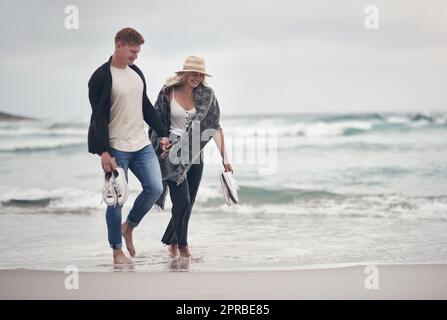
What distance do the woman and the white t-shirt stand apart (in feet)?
0.84

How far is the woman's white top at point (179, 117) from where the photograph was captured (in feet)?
18.1

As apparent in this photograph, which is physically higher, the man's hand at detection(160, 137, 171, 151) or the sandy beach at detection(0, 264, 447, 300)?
the man's hand at detection(160, 137, 171, 151)

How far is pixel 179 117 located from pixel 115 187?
69 cm

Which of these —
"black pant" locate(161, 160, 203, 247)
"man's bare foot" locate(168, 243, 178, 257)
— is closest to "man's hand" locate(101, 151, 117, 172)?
"black pant" locate(161, 160, 203, 247)

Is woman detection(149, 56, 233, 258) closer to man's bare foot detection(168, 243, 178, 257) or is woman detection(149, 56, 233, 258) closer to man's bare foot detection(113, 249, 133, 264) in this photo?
man's bare foot detection(168, 243, 178, 257)

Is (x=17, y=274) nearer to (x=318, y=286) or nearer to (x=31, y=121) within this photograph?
(x=318, y=286)

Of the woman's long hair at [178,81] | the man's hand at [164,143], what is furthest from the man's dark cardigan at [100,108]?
the woman's long hair at [178,81]

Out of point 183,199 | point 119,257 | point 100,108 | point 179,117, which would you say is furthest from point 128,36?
point 119,257

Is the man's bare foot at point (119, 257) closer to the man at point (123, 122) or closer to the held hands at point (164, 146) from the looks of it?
the man at point (123, 122)

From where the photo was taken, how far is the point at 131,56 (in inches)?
207

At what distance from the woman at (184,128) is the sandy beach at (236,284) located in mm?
608

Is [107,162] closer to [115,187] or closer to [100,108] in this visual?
[115,187]

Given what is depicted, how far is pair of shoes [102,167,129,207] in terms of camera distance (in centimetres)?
516

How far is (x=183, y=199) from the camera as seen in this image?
5.57m
